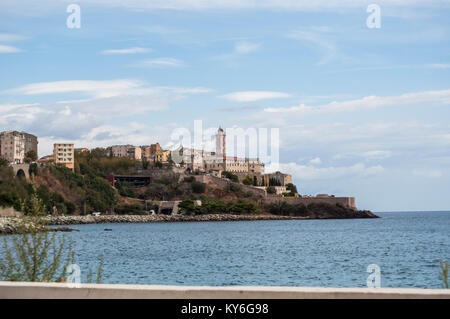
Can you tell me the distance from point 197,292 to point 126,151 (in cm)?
14211

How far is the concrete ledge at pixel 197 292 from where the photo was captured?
4.88m

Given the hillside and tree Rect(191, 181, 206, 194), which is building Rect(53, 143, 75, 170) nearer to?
the hillside

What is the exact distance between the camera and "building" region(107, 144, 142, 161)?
14266cm

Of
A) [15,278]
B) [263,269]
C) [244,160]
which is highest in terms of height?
[244,160]

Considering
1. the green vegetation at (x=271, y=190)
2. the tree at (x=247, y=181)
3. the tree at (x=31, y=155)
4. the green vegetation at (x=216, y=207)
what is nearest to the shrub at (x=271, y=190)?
the green vegetation at (x=271, y=190)

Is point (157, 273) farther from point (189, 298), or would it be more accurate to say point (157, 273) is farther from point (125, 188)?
point (125, 188)

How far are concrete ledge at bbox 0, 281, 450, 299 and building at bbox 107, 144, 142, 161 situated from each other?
13789cm

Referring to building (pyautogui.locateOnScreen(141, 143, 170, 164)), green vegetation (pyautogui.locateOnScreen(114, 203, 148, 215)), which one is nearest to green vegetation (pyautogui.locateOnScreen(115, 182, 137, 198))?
green vegetation (pyautogui.locateOnScreen(114, 203, 148, 215))

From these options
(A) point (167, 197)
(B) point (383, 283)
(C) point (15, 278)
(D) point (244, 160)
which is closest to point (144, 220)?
(A) point (167, 197)

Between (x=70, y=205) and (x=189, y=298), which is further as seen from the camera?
(x=70, y=205)

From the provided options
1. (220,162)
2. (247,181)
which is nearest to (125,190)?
(247,181)
